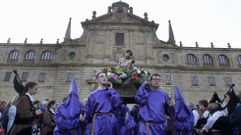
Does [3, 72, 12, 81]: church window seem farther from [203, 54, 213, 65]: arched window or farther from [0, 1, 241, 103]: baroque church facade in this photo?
[203, 54, 213, 65]: arched window

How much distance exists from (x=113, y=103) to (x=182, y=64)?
1039 inches

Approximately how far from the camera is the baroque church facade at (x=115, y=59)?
2916 cm

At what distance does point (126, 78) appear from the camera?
8.27 m

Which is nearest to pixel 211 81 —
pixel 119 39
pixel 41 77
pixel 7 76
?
pixel 119 39

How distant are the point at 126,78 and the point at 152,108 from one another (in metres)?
2.75

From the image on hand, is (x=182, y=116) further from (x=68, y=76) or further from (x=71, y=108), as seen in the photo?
(x=68, y=76)

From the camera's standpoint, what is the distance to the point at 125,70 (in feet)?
28.4

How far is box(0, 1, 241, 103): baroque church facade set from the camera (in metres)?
29.2

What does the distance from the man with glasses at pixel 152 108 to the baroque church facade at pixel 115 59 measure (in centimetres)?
2216

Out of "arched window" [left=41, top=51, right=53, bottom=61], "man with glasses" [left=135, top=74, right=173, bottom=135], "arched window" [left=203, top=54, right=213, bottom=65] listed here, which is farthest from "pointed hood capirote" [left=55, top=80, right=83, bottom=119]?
"arched window" [left=203, top=54, right=213, bottom=65]

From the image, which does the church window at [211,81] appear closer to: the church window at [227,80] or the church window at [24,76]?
the church window at [227,80]

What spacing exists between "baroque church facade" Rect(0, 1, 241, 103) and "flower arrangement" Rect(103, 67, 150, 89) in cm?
1965

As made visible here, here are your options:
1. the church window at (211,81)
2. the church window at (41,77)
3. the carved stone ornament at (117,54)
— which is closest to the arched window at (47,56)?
the church window at (41,77)

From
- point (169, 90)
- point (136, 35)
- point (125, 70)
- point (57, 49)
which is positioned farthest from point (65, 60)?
point (125, 70)
